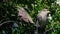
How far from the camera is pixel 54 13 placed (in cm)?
257

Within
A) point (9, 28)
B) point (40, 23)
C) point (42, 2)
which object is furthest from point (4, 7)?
point (40, 23)

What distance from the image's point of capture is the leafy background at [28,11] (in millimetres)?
2326

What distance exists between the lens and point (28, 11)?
2.50 meters

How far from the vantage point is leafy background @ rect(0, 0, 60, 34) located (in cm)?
233

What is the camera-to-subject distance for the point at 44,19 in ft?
5.68

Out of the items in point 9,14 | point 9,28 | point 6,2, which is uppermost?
point 6,2

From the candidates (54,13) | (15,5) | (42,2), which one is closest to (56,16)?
(54,13)

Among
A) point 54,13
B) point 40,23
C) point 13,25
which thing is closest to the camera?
point 40,23

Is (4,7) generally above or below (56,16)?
above

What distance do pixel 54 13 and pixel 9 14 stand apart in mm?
620

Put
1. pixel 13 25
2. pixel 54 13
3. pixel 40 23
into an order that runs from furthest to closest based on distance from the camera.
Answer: pixel 54 13 < pixel 13 25 < pixel 40 23

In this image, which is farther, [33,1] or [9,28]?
[33,1]

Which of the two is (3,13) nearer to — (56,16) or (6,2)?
(6,2)

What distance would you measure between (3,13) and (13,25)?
25 centimetres
